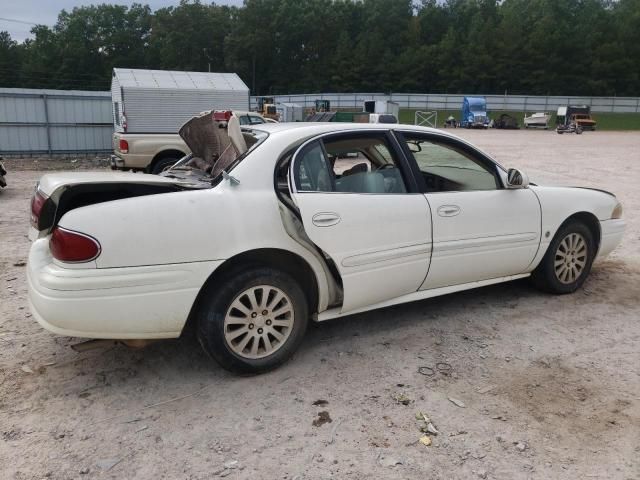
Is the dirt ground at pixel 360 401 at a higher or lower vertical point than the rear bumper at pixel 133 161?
lower

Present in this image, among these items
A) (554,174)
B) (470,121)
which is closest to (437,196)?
(554,174)

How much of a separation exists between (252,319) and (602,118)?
6068 centimetres

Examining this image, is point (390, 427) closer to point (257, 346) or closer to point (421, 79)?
point (257, 346)

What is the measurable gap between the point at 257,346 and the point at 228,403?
415 millimetres

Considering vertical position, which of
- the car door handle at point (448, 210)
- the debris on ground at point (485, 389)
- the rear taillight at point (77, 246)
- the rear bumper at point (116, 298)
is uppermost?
the car door handle at point (448, 210)

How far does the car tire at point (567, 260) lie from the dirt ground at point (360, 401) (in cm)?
24

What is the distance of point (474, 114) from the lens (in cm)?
4506

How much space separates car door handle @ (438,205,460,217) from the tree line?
80.0 metres

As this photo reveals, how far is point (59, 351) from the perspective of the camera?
3.89 meters

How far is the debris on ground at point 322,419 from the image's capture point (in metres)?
3.05

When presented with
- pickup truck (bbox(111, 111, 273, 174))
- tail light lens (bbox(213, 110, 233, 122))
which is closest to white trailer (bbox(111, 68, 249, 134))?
pickup truck (bbox(111, 111, 273, 174))

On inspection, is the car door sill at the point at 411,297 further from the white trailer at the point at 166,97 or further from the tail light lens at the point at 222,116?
the white trailer at the point at 166,97

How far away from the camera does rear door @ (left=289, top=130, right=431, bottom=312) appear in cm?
355

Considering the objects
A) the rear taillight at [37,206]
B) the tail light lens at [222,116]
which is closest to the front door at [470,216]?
the tail light lens at [222,116]
